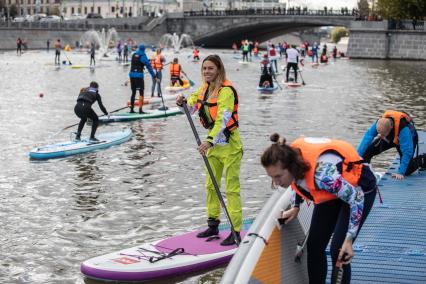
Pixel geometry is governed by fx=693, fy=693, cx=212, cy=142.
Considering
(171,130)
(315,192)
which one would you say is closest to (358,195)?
(315,192)

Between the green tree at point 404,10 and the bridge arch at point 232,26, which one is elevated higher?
the green tree at point 404,10

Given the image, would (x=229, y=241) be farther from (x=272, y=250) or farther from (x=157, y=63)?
(x=157, y=63)

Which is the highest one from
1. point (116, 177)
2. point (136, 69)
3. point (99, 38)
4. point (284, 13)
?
point (284, 13)

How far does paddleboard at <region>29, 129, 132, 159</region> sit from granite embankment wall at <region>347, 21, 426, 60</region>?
48.6m

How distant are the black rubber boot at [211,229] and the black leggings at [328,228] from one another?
263 cm

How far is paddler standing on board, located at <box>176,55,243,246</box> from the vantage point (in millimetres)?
7426

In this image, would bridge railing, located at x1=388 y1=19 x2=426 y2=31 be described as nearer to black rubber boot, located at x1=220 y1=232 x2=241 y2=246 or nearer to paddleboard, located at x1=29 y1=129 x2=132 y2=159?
paddleboard, located at x1=29 y1=129 x2=132 y2=159

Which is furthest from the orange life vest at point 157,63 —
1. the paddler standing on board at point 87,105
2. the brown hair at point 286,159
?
the brown hair at point 286,159

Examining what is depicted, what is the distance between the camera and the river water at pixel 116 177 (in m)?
8.60

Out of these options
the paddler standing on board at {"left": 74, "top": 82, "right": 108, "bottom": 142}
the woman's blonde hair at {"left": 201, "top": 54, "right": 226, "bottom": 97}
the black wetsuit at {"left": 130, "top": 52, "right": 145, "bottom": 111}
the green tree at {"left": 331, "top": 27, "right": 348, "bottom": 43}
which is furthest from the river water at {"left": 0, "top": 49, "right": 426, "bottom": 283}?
the green tree at {"left": 331, "top": 27, "right": 348, "bottom": 43}

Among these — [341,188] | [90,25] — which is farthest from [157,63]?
[90,25]

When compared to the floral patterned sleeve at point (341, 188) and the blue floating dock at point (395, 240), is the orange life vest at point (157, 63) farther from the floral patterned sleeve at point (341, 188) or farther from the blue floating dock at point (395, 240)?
the floral patterned sleeve at point (341, 188)

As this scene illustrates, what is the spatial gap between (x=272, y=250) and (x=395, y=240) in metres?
2.89

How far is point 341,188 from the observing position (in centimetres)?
498
